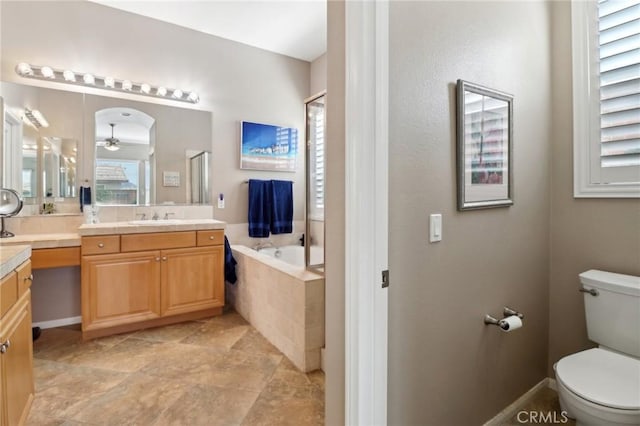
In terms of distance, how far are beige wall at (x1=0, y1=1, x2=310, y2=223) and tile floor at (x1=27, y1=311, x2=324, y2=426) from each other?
1502 millimetres

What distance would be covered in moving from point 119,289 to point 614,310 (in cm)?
311

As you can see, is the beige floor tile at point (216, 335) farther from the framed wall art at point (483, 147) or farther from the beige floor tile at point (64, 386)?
the framed wall art at point (483, 147)

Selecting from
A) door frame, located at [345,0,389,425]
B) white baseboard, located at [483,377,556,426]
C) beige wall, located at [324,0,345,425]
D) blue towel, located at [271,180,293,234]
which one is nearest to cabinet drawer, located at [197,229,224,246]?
blue towel, located at [271,180,293,234]

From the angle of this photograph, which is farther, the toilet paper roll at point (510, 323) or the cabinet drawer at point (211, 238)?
the cabinet drawer at point (211, 238)

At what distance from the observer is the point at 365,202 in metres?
1.02

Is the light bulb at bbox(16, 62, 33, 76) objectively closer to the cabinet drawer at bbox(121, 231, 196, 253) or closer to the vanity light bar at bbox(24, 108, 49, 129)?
the vanity light bar at bbox(24, 108, 49, 129)

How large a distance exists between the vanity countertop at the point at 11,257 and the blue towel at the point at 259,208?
2.17m

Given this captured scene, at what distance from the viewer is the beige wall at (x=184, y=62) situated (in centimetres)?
261

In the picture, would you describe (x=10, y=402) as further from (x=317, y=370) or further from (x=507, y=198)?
(x=507, y=198)

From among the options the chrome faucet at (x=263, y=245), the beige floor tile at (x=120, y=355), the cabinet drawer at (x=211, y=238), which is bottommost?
the beige floor tile at (x=120, y=355)

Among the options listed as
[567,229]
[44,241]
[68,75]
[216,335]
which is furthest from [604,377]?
[68,75]

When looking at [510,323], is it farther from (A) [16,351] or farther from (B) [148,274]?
(B) [148,274]

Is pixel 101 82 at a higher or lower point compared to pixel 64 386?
higher

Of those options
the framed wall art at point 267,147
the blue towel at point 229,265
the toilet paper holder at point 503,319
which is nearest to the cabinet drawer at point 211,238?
the blue towel at point 229,265
